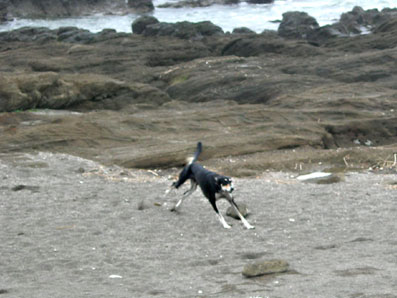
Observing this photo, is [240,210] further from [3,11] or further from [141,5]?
[141,5]

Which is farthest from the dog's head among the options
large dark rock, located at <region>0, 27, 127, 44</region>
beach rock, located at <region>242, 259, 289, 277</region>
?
large dark rock, located at <region>0, 27, 127, 44</region>

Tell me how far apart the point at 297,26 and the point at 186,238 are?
3979 cm

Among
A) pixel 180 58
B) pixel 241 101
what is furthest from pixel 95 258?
pixel 180 58

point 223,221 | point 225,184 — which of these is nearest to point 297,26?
point 223,221

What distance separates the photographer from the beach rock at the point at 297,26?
46.1 metres

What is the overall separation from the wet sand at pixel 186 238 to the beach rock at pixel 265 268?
101 mm

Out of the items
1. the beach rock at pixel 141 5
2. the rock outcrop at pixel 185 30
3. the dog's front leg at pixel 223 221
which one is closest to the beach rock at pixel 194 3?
the beach rock at pixel 141 5

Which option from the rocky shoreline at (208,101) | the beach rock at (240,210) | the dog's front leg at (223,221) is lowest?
the rocky shoreline at (208,101)

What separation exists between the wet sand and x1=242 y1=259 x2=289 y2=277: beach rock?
101mm

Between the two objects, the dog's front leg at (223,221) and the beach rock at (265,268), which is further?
the dog's front leg at (223,221)

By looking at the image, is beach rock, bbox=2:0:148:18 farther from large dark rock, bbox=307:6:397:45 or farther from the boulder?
the boulder

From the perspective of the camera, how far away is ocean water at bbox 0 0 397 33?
63.5 metres

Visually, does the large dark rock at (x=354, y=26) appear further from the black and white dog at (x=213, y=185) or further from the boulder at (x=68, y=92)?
the black and white dog at (x=213, y=185)

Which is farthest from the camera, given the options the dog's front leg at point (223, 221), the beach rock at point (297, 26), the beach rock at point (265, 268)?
the beach rock at point (297, 26)
